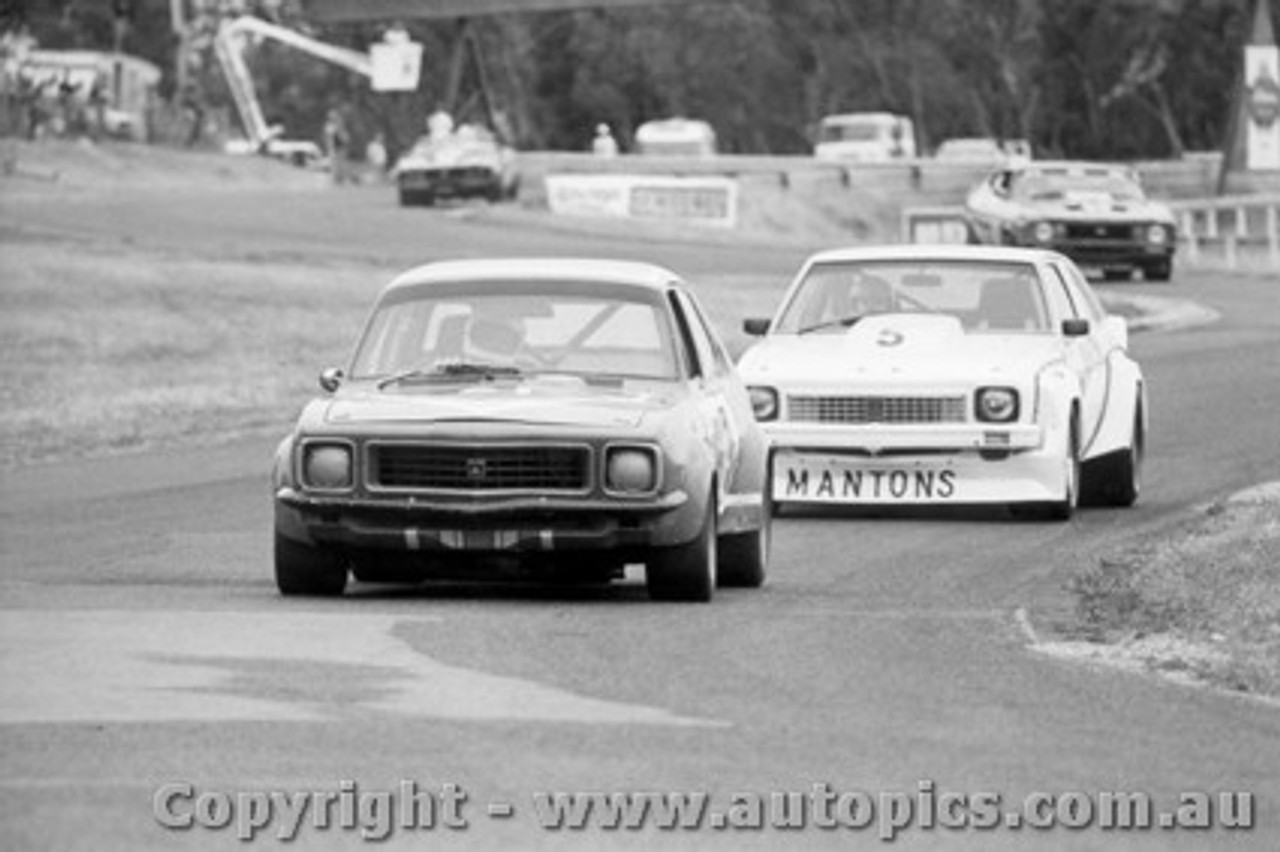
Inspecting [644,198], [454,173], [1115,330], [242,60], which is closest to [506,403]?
[1115,330]

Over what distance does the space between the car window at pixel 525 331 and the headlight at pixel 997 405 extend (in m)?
4.36

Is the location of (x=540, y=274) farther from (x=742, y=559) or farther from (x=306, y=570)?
(x=306, y=570)

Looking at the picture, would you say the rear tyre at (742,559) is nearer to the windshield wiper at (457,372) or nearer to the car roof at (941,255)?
the windshield wiper at (457,372)

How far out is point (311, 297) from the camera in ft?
152

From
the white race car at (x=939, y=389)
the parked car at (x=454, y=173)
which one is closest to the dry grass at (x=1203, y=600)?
the white race car at (x=939, y=389)

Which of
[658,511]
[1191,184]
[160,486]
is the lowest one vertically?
[1191,184]

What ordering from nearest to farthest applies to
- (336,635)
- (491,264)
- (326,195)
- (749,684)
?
(749,684)
(336,635)
(491,264)
(326,195)

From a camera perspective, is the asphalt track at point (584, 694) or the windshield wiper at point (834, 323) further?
the windshield wiper at point (834, 323)

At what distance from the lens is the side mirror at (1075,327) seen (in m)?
21.3

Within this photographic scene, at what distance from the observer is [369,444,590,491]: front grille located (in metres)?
15.3

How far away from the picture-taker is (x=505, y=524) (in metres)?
15.2

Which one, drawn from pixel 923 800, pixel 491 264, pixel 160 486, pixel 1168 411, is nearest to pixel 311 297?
pixel 1168 411

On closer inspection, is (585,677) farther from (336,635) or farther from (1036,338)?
(1036,338)

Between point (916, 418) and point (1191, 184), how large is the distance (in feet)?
209
